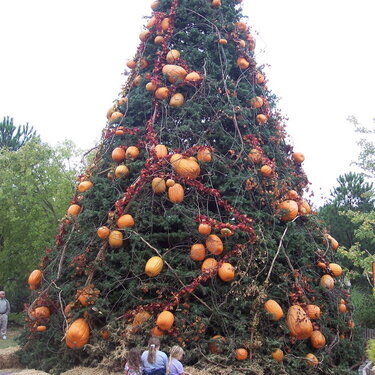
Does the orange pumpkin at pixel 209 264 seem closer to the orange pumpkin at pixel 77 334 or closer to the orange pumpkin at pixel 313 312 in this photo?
the orange pumpkin at pixel 313 312

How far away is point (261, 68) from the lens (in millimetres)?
6785

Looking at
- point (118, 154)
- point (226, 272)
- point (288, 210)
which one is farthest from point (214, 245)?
point (118, 154)

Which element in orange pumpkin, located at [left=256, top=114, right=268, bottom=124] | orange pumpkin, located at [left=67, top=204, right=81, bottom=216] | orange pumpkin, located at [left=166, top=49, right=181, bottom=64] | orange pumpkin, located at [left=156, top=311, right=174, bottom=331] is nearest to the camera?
orange pumpkin, located at [left=156, top=311, right=174, bottom=331]

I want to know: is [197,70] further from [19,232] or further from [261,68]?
[19,232]

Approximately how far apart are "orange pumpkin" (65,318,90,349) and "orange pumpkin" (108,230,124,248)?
35.8 inches

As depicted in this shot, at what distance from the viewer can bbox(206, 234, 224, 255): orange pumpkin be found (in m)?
4.82

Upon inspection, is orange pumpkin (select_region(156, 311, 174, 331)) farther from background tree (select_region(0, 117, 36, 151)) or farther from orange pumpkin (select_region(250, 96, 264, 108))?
background tree (select_region(0, 117, 36, 151))

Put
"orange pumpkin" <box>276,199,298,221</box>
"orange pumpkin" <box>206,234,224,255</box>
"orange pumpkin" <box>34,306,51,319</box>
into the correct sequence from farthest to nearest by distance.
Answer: "orange pumpkin" <box>276,199,298,221</box> → "orange pumpkin" <box>34,306,51,319</box> → "orange pumpkin" <box>206,234,224,255</box>

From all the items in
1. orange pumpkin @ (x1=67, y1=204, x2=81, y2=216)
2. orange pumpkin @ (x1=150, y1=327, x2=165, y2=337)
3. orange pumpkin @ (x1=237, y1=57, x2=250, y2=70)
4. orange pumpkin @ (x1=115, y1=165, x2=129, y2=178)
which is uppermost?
orange pumpkin @ (x1=237, y1=57, x2=250, y2=70)

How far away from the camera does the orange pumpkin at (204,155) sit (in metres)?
5.29

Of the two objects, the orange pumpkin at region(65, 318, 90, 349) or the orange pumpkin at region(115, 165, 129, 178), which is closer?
the orange pumpkin at region(65, 318, 90, 349)

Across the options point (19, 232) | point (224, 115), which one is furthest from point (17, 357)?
point (19, 232)

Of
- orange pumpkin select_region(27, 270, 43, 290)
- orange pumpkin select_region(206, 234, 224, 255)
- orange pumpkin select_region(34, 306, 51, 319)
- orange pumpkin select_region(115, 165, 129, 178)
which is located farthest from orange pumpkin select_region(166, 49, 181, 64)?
orange pumpkin select_region(34, 306, 51, 319)

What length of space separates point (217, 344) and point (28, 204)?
35.7ft
